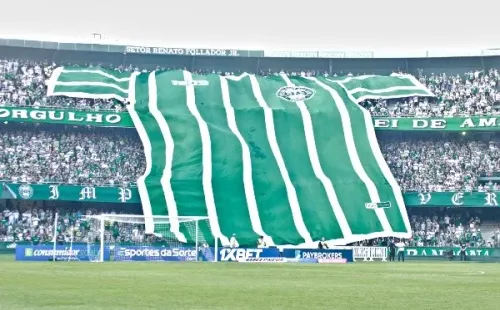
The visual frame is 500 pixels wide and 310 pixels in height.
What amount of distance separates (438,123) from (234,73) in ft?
63.5

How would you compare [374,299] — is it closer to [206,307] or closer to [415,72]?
[206,307]

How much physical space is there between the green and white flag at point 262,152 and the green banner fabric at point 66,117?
137 cm

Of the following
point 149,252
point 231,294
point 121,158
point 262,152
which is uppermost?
point 262,152

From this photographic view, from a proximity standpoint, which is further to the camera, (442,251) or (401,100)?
(401,100)

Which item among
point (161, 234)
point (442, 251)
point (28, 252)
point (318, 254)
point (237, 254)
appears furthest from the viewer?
point (442, 251)

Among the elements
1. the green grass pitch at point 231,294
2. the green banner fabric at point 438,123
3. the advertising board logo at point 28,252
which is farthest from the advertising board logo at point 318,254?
the green grass pitch at point 231,294

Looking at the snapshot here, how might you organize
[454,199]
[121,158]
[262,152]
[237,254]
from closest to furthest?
1. [237,254]
2. [454,199]
3. [262,152]
4. [121,158]

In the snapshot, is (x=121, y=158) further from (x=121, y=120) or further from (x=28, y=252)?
(x=28, y=252)

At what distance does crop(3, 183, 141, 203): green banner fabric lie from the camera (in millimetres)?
69000

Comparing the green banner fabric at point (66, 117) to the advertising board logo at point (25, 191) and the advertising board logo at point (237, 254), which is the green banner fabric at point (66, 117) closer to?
the advertising board logo at point (25, 191)

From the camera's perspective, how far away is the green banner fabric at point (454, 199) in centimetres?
7281

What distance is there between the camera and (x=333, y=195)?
2854 inches

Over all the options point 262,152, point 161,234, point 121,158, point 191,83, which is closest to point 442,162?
point 262,152

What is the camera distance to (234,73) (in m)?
86.2
